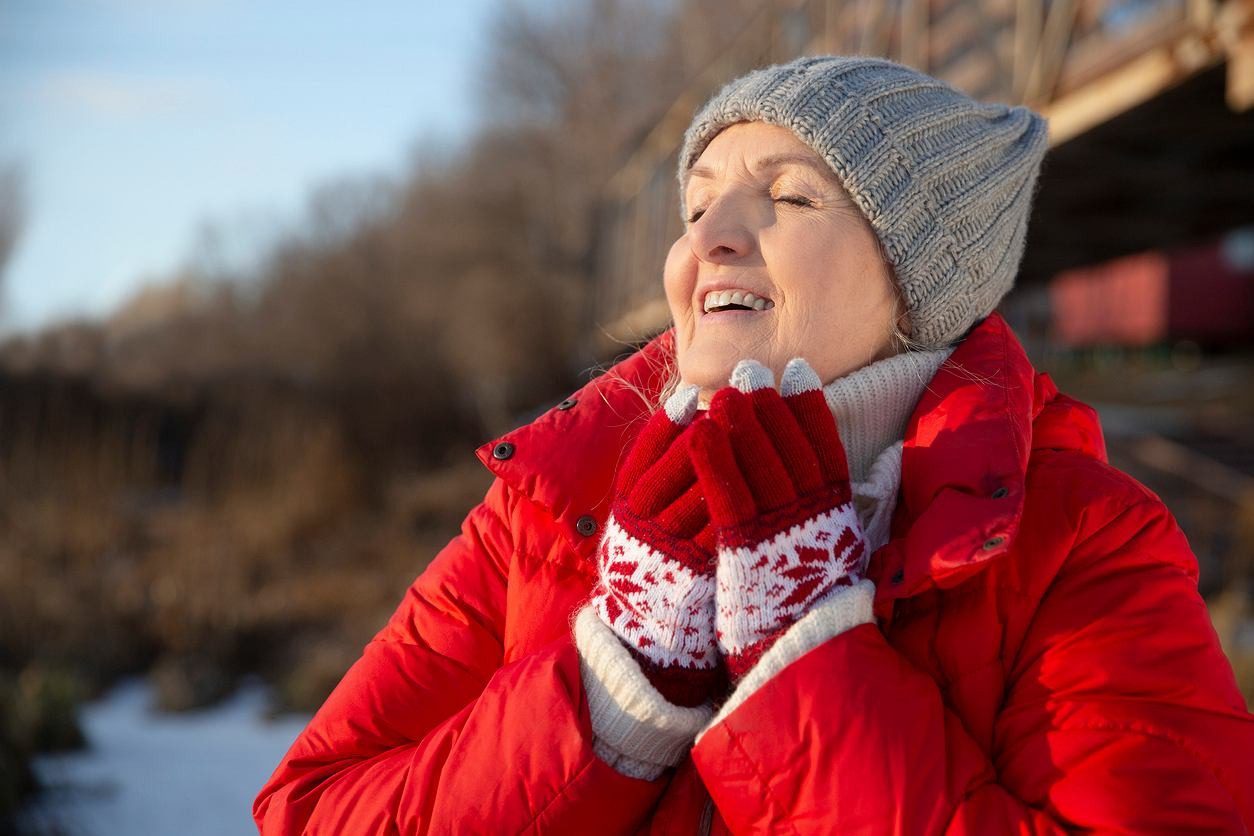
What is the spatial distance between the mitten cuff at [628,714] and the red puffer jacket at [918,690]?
3cm

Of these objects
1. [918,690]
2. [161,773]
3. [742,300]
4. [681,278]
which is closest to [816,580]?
[918,690]

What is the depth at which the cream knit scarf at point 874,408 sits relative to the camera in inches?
63.6

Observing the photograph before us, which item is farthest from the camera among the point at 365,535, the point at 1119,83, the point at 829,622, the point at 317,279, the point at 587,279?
the point at 317,279

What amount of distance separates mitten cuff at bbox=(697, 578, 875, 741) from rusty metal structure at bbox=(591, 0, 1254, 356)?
1016 mm

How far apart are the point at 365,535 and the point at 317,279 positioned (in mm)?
13124

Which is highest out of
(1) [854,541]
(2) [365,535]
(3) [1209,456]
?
(1) [854,541]

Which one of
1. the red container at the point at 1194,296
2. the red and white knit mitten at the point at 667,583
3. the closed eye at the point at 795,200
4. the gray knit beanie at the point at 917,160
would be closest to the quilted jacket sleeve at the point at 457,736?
the red and white knit mitten at the point at 667,583

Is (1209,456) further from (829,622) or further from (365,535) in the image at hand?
(829,622)

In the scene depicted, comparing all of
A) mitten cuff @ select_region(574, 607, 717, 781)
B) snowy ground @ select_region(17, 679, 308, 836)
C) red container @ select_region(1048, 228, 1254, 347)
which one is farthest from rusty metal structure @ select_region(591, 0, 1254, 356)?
red container @ select_region(1048, 228, 1254, 347)

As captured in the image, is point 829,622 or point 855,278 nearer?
point 829,622

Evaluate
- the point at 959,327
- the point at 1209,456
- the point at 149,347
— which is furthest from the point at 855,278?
the point at 149,347

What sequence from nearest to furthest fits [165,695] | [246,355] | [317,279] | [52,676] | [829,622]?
[829,622] → [52,676] → [165,695] → [246,355] → [317,279]

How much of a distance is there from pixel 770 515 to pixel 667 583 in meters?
0.17

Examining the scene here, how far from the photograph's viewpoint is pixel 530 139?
2269 cm
